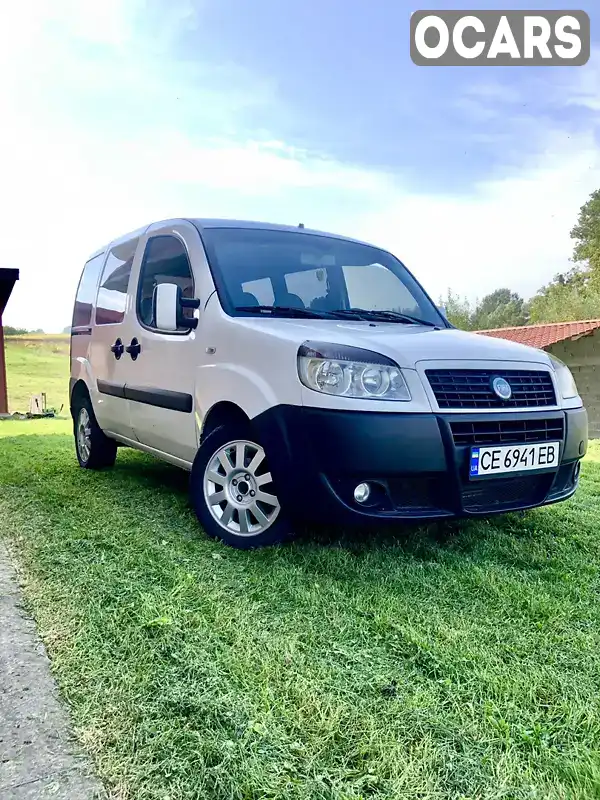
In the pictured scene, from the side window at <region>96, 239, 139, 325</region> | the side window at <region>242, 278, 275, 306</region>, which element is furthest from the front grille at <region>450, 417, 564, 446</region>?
the side window at <region>96, 239, 139, 325</region>

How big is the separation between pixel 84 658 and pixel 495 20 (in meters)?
9.02

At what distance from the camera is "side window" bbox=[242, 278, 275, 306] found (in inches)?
149

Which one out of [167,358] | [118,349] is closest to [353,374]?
[167,358]

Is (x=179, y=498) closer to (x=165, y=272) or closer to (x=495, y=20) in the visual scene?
(x=165, y=272)

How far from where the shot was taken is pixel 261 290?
385 centimetres

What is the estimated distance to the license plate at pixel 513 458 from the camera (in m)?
3.04

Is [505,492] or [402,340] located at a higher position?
[402,340]

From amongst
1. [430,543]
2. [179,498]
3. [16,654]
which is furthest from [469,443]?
[179,498]

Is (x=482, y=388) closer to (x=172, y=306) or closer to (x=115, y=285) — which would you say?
(x=172, y=306)

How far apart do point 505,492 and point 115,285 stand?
349 cm

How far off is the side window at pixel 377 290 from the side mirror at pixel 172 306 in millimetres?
1038

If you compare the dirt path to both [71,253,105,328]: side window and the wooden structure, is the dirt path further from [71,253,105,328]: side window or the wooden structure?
the wooden structure

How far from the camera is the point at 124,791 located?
1.62 meters

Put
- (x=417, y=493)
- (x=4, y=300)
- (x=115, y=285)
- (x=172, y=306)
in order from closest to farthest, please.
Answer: (x=417, y=493) → (x=172, y=306) → (x=115, y=285) → (x=4, y=300)
